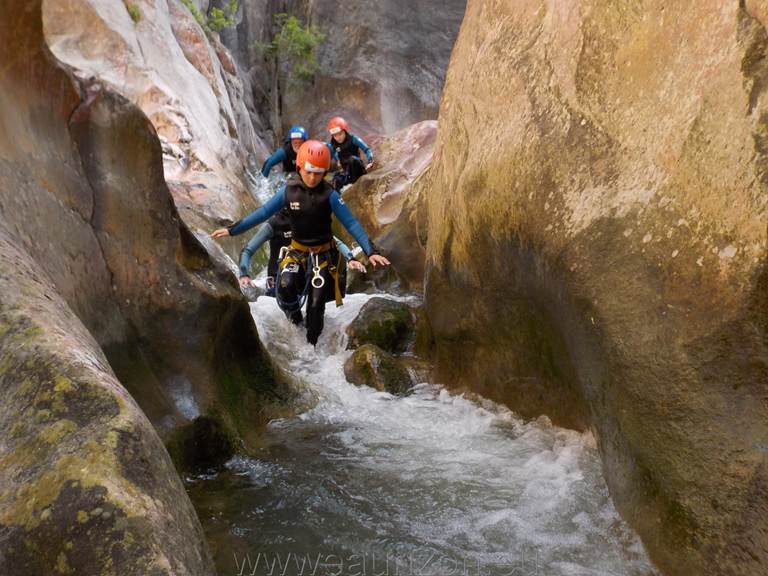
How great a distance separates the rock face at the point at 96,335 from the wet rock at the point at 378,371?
3.94ft

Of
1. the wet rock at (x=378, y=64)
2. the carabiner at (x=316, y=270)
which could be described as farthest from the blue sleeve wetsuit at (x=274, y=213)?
the wet rock at (x=378, y=64)

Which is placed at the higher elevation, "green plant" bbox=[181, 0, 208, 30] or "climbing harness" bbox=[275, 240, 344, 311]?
"green plant" bbox=[181, 0, 208, 30]

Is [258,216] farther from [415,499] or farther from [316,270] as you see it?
[415,499]

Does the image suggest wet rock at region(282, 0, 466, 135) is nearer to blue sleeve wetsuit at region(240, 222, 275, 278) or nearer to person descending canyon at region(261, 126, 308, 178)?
person descending canyon at region(261, 126, 308, 178)

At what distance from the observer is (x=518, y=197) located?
5.12 meters

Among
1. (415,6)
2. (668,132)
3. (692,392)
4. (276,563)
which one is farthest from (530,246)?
(415,6)

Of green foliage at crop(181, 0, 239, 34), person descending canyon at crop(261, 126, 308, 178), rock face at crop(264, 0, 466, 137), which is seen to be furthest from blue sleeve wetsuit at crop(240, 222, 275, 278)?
rock face at crop(264, 0, 466, 137)

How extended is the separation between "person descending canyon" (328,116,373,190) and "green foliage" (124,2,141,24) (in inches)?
177

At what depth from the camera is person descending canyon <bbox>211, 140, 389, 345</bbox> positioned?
7328mm

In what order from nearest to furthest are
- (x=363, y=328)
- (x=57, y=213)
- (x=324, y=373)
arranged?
(x=57, y=213) → (x=324, y=373) → (x=363, y=328)

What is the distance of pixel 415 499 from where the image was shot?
4.66 meters

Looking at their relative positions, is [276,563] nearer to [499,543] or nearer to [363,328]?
[499,543]

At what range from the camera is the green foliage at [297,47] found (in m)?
23.3

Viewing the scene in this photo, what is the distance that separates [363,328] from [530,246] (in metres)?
3.74
